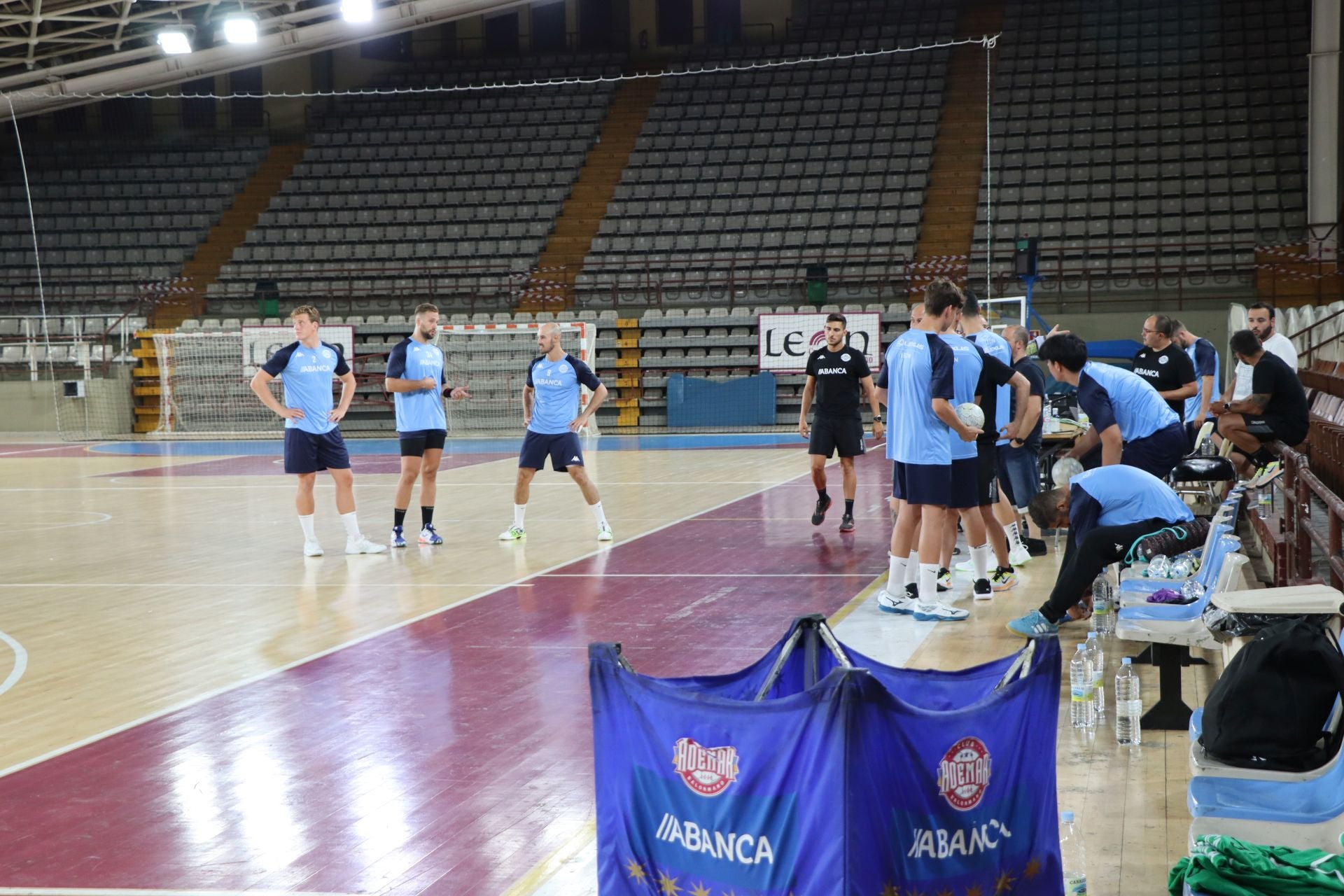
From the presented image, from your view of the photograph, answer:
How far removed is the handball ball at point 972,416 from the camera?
24.0 feet

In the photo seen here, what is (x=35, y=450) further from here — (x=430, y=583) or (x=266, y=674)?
(x=266, y=674)

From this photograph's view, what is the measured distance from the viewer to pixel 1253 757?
358 cm

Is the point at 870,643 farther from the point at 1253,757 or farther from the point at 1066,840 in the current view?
the point at 1253,757

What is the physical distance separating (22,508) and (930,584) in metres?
11.6

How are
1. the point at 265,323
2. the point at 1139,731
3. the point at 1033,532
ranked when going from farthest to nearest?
1. the point at 265,323
2. the point at 1033,532
3. the point at 1139,731

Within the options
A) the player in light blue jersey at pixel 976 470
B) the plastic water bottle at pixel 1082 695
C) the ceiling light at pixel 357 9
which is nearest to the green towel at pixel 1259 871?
the plastic water bottle at pixel 1082 695

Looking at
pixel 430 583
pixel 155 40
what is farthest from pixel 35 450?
pixel 430 583

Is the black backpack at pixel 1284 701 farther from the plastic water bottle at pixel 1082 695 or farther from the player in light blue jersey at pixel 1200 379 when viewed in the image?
the player in light blue jersey at pixel 1200 379

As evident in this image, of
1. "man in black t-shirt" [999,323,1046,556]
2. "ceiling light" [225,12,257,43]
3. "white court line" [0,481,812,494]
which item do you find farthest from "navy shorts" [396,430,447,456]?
"ceiling light" [225,12,257,43]

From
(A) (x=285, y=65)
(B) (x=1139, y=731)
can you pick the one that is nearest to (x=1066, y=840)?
(B) (x=1139, y=731)

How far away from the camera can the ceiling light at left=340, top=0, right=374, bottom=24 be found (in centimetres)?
2514

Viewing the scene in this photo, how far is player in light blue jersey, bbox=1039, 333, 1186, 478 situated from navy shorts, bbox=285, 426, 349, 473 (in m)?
5.77

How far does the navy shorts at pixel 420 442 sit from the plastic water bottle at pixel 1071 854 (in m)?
7.88

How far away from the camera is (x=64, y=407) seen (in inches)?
1093
